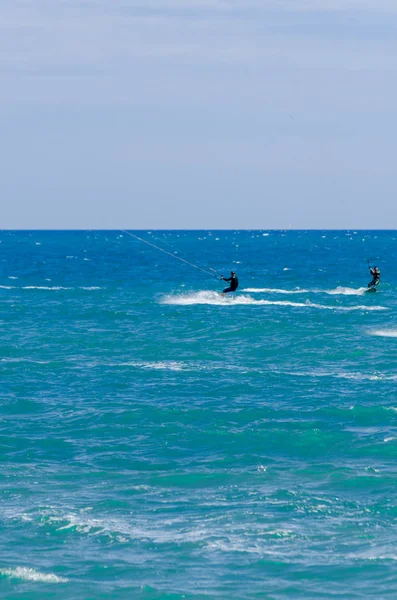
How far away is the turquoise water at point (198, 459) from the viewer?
16.2 meters

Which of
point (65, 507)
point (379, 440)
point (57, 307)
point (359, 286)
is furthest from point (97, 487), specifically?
point (359, 286)

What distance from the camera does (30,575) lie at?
16.0 meters

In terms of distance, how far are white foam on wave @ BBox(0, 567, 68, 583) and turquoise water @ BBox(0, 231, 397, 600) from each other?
0.04 metres

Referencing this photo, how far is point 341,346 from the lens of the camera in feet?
139

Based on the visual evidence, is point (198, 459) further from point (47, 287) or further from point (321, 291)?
point (47, 287)

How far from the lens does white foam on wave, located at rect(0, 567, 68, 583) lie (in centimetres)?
1577

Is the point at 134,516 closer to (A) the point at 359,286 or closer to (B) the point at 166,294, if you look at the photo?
(B) the point at 166,294

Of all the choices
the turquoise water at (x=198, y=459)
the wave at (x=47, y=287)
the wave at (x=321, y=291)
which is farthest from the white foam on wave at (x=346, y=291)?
the wave at (x=47, y=287)

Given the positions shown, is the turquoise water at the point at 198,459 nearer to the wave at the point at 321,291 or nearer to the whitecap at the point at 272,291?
the wave at the point at 321,291

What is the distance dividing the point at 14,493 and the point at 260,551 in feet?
20.8

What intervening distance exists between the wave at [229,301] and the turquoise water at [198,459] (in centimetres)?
854

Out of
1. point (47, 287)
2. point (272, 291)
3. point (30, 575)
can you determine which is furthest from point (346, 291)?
point (30, 575)

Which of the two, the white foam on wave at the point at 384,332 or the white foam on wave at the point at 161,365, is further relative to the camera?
the white foam on wave at the point at 384,332

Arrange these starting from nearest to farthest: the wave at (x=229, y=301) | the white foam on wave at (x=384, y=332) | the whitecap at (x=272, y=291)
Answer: the white foam on wave at (x=384, y=332) < the wave at (x=229, y=301) < the whitecap at (x=272, y=291)
